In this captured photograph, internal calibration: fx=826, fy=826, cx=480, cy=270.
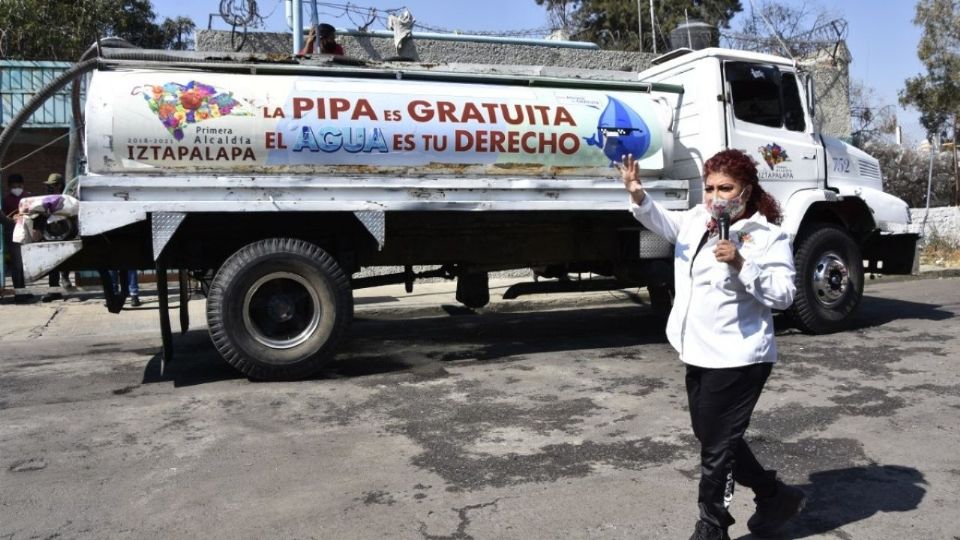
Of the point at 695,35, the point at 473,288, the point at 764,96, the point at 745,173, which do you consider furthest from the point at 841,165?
the point at 745,173

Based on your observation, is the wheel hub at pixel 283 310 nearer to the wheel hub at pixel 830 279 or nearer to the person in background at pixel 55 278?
the wheel hub at pixel 830 279

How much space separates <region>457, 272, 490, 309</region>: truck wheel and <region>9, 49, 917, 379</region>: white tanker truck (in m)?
0.02

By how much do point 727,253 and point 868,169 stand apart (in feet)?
22.8

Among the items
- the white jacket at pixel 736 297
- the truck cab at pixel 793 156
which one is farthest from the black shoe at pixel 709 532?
the truck cab at pixel 793 156

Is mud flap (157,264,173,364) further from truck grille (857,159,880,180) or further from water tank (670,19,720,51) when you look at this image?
truck grille (857,159,880,180)

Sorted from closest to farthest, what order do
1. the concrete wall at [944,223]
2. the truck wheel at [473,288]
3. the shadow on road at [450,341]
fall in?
1. the shadow on road at [450,341]
2. the truck wheel at [473,288]
3. the concrete wall at [944,223]

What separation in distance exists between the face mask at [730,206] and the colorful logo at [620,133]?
4.08m

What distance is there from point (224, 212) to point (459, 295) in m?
2.60

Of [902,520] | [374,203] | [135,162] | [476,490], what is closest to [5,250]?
[135,162]

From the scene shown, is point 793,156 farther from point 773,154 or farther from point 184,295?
point 184,295

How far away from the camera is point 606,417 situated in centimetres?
526

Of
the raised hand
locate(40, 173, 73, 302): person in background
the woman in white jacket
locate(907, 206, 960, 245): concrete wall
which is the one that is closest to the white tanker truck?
the raised hand

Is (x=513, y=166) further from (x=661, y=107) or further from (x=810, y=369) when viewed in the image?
(x=810, y=369)

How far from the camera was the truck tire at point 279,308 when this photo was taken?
6.15m
